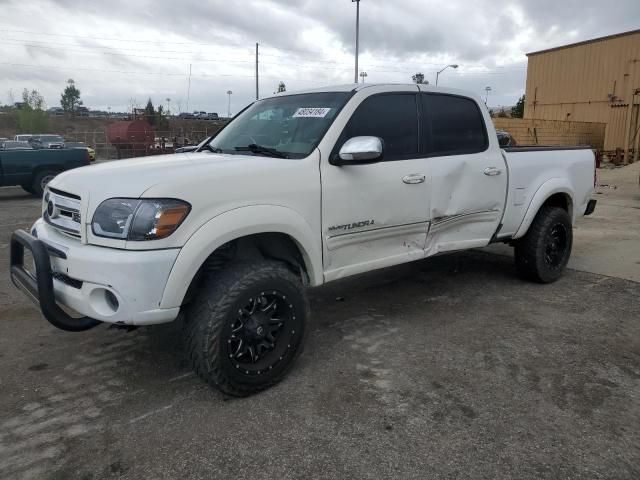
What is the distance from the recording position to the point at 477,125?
460 centimetres

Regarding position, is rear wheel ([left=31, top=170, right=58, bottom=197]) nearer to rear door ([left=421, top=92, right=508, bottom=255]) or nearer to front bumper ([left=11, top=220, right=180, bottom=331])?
front bumper ([left=11, top=220, right=180, bottom=331])

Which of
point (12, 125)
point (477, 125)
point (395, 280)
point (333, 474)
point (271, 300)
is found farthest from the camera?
point (12, 125)

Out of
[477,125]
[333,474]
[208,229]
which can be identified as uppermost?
[477,125]

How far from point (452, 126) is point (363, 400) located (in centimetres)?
243

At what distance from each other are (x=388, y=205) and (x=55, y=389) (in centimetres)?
243

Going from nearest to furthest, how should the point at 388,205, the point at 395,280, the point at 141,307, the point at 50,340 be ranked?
the point at 141,307 < the point at 388,205 < the point at 50,340 < the point at 395,280

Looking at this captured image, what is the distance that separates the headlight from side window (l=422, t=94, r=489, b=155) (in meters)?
2.17

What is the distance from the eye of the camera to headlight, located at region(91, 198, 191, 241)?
2635 millimetres

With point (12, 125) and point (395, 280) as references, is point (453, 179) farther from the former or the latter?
point (12, 125)

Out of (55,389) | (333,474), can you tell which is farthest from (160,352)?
(333,474)

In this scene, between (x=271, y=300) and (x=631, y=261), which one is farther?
(x=631, y=261)

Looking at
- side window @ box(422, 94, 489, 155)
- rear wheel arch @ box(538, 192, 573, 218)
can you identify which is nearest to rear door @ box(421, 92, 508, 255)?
side window @ box(422, 94, 489, 155)

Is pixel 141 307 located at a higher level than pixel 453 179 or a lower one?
lower

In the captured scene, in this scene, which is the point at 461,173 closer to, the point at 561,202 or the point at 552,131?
the point at 561,202
